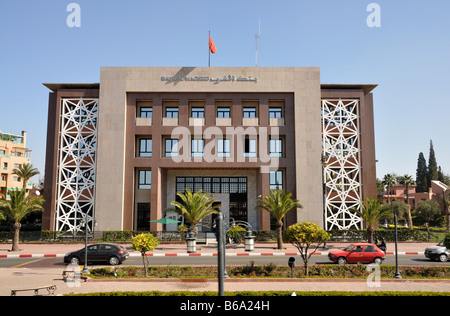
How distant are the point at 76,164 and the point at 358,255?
29616mm

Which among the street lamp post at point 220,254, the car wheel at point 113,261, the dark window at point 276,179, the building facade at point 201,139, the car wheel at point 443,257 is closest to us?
the street lamp post at point 220,254

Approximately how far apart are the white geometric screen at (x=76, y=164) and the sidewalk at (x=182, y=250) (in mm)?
4700

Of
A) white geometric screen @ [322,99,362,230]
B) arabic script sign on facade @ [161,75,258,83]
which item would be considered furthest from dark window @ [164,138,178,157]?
white geometric screen @ [322,99,362,230]

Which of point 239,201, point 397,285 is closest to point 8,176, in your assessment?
point 239,201

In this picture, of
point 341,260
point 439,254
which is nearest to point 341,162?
point 439,254

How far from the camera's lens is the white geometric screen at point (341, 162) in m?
38.0

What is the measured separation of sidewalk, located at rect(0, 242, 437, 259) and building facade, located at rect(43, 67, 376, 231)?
16.0 feet

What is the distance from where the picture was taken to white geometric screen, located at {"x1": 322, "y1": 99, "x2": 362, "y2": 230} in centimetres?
3800

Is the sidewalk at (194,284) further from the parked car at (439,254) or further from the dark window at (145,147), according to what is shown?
the dark window at (145,147)

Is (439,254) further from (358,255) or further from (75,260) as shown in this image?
(75,260)

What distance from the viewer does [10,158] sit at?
227 feet

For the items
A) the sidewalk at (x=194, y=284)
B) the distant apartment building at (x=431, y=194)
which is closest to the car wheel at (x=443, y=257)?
the sidewalk at (x=194, y=284)
